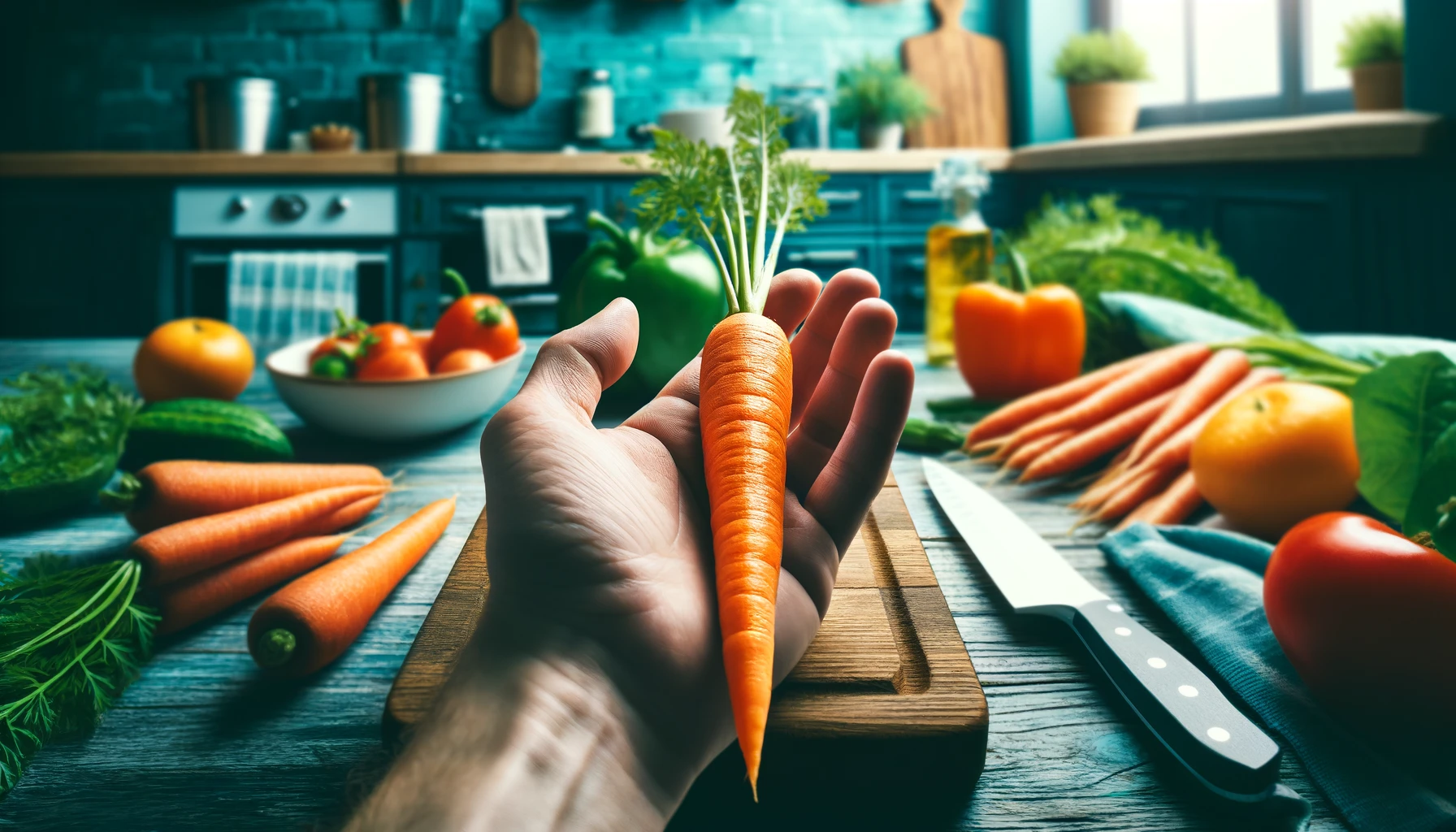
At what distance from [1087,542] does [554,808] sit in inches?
21.1

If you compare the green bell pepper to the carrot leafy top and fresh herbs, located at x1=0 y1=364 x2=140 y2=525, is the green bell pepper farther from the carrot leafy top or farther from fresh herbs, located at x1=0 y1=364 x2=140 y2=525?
fresh herbs, located at x1=0 y1=364 x2=140 y2=525

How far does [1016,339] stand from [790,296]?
22.2 inches

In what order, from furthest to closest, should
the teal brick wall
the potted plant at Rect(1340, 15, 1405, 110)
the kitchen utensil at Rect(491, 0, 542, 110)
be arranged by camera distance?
the kitchen utensil at Rect(491, 0, 542, 110) < the teal brick wall < the potted plant at Rect(1340, 15, 1405, 110)

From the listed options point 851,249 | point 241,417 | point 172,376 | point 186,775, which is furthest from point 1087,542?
point 851,249

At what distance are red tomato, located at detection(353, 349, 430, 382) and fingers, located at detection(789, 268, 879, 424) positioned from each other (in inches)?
18.6

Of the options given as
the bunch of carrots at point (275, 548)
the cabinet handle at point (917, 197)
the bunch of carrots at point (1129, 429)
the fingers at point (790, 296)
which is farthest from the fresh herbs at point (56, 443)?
the cabinet handle at point (917, 197)

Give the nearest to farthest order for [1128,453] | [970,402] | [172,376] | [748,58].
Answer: [1128,453]
[172,376]
[970,402]
[748,58]

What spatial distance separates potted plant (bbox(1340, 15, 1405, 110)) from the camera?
2.05 m

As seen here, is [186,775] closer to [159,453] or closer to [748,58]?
[159,453]

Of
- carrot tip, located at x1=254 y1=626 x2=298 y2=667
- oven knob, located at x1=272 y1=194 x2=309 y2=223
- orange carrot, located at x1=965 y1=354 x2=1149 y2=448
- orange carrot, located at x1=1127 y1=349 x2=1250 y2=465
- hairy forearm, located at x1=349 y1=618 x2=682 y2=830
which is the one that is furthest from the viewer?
oven knob, located at x1=272 y1=194 x2=309 y2=223

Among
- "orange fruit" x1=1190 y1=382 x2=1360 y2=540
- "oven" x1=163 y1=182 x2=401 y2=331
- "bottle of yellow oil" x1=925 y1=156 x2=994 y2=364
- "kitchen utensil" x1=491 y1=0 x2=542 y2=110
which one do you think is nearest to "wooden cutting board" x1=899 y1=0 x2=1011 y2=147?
"kitchen utensil" x1=491 y1=0 x2=542 y2=110

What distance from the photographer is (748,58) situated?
4.08m

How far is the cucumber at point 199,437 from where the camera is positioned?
2.73ft

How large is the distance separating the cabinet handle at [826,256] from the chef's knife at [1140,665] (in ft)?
9.02
